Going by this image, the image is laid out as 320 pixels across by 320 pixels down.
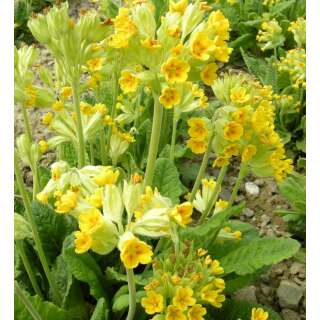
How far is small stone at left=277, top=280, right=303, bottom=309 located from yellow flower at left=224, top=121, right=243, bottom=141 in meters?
1.04

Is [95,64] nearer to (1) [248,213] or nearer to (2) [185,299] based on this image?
(2) [185,299]

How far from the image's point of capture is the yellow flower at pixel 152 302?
5.73 feet

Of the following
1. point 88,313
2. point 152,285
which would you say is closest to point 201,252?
point 152,285

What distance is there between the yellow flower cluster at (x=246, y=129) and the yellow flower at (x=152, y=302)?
554 mm

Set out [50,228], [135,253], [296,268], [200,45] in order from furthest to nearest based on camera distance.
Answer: [296,268] < [50,228] < [200,45] < [135,253]

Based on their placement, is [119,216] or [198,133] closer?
[119,216]

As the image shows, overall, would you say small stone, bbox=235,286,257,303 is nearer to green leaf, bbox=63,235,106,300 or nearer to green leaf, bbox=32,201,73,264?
green leaf, bbox=63,235,106,300

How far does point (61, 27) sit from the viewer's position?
172cm

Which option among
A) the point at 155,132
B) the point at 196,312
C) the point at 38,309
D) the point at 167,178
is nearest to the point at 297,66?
the point at 167,178

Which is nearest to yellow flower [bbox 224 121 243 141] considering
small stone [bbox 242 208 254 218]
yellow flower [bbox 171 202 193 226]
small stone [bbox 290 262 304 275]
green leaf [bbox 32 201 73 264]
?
yellow flower [bbox 171 202 193 226]

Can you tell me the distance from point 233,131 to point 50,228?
Answer: 85 centimetres

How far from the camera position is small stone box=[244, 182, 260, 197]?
3.30 m

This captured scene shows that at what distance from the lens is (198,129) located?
2.00 metres
